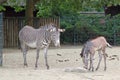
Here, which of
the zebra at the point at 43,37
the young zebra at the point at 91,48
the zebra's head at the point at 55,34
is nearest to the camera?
the young zebra at the point at 91,48

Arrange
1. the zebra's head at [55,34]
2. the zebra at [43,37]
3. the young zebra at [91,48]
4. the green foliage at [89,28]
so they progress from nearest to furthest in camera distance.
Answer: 1. the young zebra at [91,48]
2. the zebra's head at [55,34]
3. the zebra at [43,37]
4. the green foliage at [89,28]

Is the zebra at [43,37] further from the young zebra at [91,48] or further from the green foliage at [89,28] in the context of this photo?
the green foliage at [89,28]

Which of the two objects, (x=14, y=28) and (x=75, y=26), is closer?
(x=14, y=28)

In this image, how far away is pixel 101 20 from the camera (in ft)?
92.4

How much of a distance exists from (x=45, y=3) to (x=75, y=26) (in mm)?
4239

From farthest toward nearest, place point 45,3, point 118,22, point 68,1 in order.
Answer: point 118,22 → point 45,3 → point 68,1

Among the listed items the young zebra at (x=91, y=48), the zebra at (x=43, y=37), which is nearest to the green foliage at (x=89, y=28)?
the zebra at (x=43, y=37)

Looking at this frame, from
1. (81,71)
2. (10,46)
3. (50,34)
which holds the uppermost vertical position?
(50,34)

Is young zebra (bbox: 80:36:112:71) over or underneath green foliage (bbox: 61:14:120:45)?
over

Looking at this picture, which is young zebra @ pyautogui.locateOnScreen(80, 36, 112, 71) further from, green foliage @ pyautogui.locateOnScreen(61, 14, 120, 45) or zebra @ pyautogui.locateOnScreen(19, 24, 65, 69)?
green foliage @ pyautogui.locateOnScreen(61, 14, 120, 45)

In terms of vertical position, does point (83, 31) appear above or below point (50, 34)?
below

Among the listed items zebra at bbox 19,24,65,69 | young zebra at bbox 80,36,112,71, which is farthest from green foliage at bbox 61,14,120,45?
young zebra at bbox 80,36,112,71

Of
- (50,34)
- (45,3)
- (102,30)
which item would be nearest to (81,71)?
(50,34)

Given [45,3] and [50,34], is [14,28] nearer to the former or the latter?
[45,3]
